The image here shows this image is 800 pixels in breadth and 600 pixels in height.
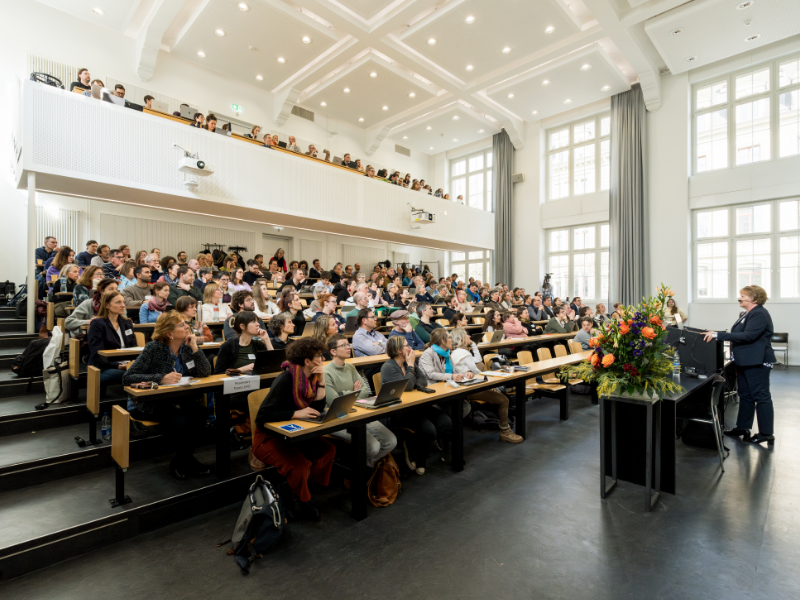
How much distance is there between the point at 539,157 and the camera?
1443cm

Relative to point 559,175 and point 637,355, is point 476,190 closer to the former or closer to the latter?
point 559,175

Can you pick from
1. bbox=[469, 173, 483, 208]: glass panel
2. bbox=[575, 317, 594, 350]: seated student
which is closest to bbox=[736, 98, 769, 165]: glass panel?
bbox=[575, 317, 594, 350]: seated student

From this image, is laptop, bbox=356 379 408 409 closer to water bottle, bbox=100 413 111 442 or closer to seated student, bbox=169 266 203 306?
water bottle, bbox=100 413 111 442

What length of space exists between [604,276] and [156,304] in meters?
12.5

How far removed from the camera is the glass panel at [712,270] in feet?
35.9

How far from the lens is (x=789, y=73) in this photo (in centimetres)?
1003

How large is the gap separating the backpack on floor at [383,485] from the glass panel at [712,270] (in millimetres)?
11609

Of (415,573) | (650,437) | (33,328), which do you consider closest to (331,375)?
(415,573)

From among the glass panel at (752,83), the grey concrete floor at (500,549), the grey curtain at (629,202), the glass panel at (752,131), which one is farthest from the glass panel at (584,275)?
the grey concrete floor at (500,549)

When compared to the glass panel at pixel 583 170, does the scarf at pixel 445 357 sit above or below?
below

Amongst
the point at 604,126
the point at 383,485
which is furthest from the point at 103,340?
the point at 604,126

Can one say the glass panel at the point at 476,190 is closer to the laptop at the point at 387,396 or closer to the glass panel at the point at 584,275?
the glass panel at the point at 584,275

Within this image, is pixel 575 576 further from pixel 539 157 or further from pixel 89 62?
pixel 539 157

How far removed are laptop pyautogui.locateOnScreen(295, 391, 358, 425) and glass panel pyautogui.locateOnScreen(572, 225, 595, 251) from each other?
1284cm
